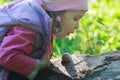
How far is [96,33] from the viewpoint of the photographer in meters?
4.94

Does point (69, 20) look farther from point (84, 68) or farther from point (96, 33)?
point (96, 33)

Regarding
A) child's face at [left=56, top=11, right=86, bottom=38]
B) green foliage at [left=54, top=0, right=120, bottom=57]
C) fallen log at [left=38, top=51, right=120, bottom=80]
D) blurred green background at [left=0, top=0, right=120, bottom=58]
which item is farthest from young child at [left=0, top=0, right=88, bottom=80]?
green foliage at [left=54, top=0, right=120, bottom=57]

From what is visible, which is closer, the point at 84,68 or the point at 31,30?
the point at 31,30

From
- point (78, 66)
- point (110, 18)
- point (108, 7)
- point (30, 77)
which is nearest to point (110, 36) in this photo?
point (110, 18)

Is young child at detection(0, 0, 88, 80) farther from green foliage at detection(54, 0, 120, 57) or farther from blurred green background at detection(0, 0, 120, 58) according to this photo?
green foliage at detection(54, 0, 120, 57)

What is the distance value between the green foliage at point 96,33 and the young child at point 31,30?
1.07 m

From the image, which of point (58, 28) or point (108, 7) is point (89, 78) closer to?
point (58, 28)

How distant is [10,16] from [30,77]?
41 centimetres

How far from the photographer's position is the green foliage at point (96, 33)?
4355 millimetres

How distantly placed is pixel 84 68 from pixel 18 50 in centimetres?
50

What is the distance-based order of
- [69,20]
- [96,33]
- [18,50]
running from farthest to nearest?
[96,33] → [69,20] → [18,50]

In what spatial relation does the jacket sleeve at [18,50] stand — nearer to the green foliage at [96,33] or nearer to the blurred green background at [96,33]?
the blurred green background at [96,33]

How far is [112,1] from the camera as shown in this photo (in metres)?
6.47

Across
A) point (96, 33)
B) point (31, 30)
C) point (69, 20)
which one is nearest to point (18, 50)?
point (31, 30)
